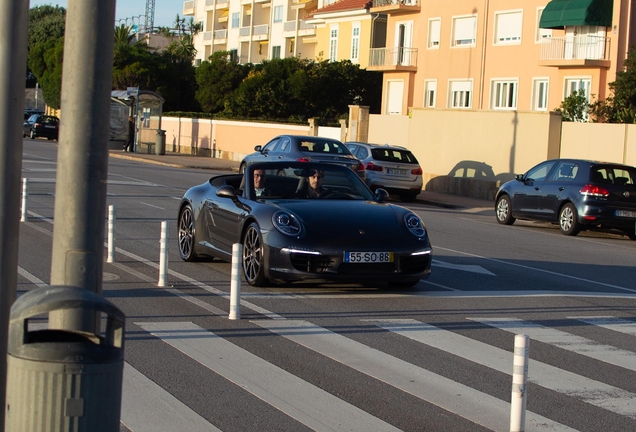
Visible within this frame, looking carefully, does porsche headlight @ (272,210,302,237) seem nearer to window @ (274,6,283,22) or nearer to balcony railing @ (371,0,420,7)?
balcony railing @ (371,0,420,7)

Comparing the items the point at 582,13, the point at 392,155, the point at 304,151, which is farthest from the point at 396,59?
the point at 304,151

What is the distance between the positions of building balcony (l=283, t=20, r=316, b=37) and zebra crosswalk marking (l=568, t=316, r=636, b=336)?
206ft

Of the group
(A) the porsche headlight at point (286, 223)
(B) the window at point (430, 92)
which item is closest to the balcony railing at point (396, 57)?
(B) the window at point (430, 92)

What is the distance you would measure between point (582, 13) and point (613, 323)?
1068 inches

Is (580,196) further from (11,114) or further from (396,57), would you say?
(396,57)

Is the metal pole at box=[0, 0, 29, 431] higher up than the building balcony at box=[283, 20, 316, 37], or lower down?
lower down

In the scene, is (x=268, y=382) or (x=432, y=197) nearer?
(x=268, y=382)

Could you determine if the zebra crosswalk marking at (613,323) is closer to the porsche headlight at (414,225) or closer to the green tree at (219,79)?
the porsche headlight at (414,225)

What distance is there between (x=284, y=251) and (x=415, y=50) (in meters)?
36.1

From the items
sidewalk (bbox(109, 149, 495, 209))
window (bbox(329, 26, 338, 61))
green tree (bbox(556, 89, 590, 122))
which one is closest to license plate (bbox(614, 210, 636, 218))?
sidewalk (bbox(109, 149, 495, 209))

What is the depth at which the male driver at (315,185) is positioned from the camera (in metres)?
11.4

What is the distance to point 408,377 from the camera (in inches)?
270

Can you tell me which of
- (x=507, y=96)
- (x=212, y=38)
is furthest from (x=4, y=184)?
(x=212, y=38)

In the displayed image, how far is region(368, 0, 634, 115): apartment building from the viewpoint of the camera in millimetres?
34906
